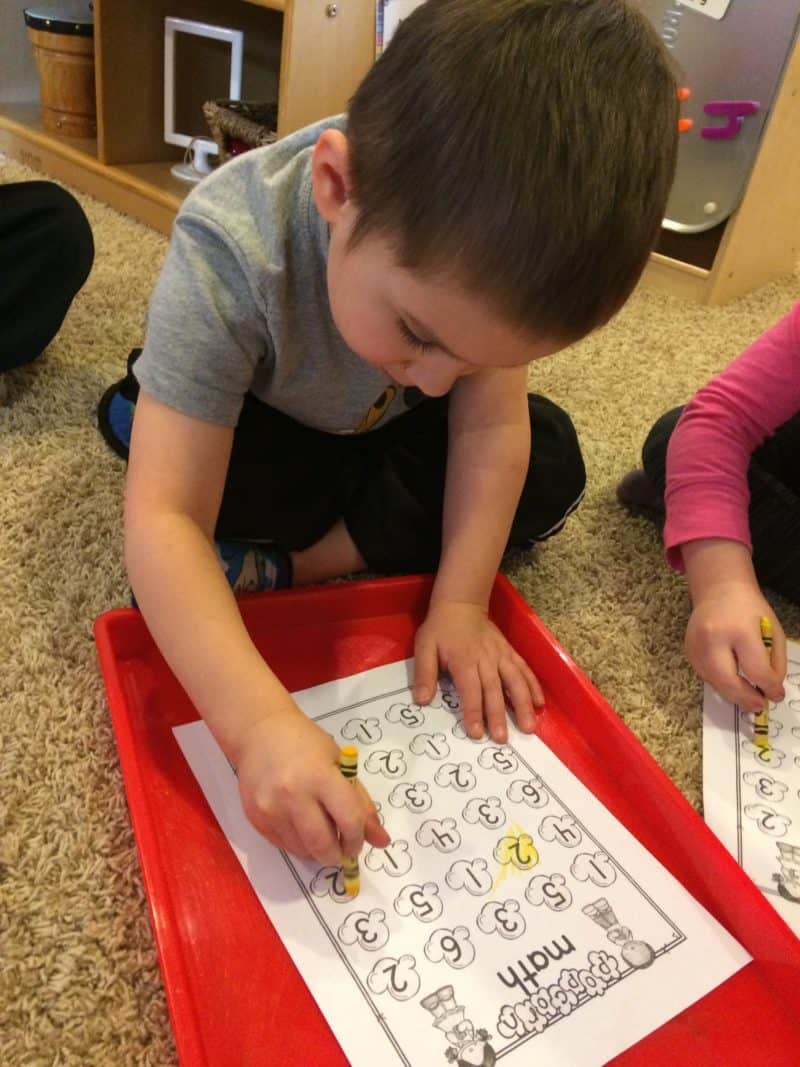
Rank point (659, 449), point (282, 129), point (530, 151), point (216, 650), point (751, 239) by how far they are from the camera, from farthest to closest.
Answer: point (751, 239), point (282, 129), point (659, 449), point (216, 650), point (530, 151)

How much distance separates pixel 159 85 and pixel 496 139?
1.33 metres

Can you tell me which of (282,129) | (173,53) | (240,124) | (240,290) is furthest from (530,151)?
(173,53)

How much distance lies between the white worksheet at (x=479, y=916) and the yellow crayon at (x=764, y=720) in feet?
0.50

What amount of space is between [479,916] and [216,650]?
200 millimetres

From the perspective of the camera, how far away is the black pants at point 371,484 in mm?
671

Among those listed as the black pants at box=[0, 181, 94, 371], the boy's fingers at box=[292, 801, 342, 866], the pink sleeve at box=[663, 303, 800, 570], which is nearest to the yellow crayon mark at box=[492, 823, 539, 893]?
the boy's fingers at box=[292, 801, 342, 866]

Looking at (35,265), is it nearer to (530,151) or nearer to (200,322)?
(200,322)

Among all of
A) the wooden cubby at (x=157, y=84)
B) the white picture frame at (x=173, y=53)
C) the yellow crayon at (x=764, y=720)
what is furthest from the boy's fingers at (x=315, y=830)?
the white picture frame at (x=173, y=53)

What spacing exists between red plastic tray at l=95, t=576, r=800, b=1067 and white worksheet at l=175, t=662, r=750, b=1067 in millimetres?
11

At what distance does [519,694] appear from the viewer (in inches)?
22.4

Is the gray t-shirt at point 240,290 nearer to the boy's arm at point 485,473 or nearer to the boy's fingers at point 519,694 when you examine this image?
the boy's arm at point 485,473

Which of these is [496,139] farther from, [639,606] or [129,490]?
[639,606]

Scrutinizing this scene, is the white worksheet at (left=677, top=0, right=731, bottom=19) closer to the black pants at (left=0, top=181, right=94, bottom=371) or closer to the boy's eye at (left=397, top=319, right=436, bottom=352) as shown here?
the black pants at (left=0, top=181, right=94, bottom=371)

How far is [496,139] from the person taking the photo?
1.17 feet
